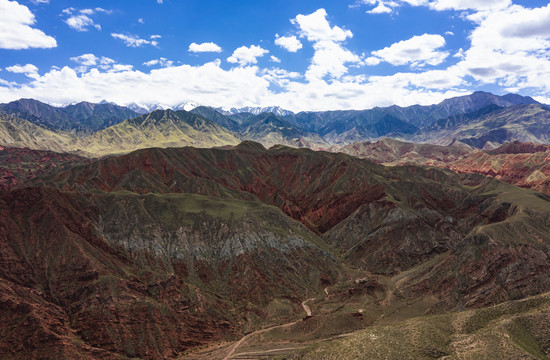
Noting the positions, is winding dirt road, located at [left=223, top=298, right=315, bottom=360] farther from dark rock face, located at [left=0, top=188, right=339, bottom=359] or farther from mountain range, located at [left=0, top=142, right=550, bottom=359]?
dark rock face, located at [left=0, top=188, right=339, bottom=359]

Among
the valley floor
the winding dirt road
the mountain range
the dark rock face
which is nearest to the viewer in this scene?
the valley floor

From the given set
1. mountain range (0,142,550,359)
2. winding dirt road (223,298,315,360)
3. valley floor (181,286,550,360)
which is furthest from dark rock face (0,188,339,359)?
valley floor (181,286,550,360)

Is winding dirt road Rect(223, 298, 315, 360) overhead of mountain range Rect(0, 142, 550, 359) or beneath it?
beneath

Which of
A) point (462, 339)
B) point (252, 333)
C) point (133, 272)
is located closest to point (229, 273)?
point (252, 333)

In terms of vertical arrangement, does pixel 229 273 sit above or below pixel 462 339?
below

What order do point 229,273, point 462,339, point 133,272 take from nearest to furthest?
point 462,339 → point 133,272 → point 229,273

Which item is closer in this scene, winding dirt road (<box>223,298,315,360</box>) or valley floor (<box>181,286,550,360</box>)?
valley floor (<box>181,286,550,360</box>)

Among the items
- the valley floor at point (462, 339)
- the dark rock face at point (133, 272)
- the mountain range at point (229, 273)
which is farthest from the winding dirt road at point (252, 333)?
the valley floor at point (462, 339)

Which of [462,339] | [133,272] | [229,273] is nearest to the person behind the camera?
[462,339]

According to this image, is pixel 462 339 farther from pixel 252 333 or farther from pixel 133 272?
pixel 133 272

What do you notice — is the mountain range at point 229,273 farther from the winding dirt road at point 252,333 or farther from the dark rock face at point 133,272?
the winding dirt road at point 252,333

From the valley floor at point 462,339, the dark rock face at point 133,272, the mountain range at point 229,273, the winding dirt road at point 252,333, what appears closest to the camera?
the valley floor at point 462,339
